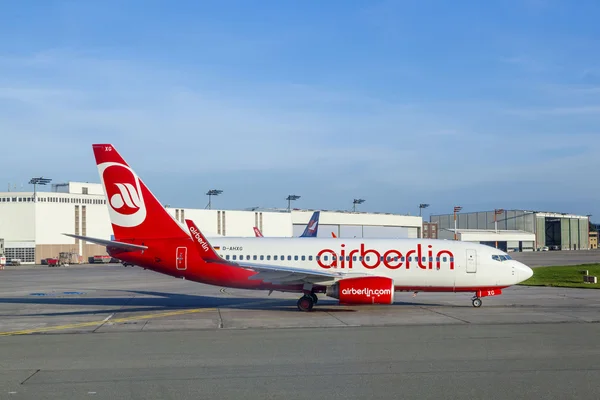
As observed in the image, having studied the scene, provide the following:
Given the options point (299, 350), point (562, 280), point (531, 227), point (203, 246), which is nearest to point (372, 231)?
point (531, 227)

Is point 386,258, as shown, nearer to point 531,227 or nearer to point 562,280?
point 562,280

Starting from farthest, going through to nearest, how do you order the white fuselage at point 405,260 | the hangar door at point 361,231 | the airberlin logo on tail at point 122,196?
the hangar door at point 361,231
the airberlin logo on tail at point 122,196
the white fuselage at point 405,260

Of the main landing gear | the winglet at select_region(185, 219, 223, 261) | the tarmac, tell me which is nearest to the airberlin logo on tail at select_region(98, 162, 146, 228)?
the tarmac

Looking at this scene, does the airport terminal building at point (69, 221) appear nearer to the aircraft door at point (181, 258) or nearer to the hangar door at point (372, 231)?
the hangar door at point (372, 231)

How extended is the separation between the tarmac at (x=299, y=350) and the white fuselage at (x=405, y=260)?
1437 millimetres

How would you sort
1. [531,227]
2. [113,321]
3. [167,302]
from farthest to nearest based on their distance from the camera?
[531,227] < [167,302] < [113,321]

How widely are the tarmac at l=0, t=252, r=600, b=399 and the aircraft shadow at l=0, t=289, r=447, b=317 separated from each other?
0.16 metres

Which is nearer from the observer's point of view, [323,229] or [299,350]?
[299,350]

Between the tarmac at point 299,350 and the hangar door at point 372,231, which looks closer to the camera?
the tarmac at point 299,350

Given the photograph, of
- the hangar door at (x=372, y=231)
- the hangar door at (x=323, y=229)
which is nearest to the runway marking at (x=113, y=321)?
the hangar door at (x=323, y=229)

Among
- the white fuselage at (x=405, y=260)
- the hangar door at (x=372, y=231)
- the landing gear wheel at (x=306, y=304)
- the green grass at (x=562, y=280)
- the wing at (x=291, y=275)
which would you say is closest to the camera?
the wing at (x=291, y=275)

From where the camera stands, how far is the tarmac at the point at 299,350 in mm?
13539

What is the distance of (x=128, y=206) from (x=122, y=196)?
1.88ft

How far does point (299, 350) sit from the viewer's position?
18516 millimetres
